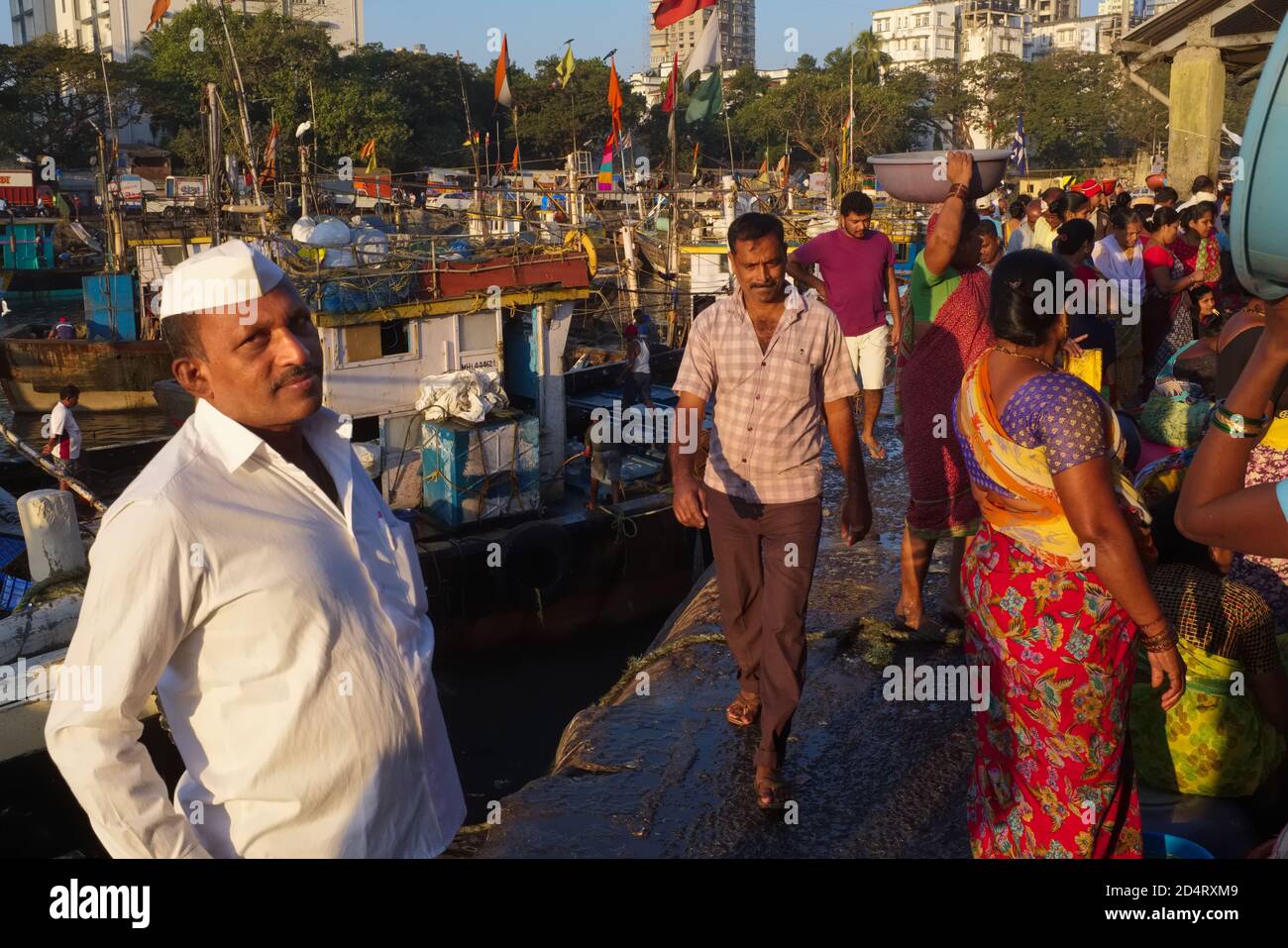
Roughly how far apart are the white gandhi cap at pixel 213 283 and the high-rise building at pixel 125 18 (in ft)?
212

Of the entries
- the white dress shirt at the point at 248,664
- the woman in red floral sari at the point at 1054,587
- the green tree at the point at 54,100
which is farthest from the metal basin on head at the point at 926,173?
the green tree at the point at 54,100

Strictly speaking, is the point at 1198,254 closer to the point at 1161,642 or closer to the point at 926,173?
the point at 926,173

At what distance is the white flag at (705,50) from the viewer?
18297mm

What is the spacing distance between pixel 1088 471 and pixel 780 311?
1431mm

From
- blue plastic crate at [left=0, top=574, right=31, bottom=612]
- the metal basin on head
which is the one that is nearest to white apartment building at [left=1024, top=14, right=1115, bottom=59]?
blue plastic crate at [left=0, top=574, right=31, bottom=612]

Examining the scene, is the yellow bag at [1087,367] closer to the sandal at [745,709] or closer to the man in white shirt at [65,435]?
the sandal at [745,709]

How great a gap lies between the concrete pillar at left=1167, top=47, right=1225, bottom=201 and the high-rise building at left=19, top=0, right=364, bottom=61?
56075 millimetres

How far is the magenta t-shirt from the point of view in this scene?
6.74 meters

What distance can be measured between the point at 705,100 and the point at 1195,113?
9418 mm

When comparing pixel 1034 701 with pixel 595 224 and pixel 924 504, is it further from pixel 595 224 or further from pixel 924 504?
pixel 595 224

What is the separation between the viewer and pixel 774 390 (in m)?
3.86

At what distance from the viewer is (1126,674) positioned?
2.95 m

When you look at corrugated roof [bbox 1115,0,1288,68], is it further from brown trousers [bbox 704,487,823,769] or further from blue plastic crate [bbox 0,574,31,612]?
blue plastic crate [bbox 0,574,31,612]

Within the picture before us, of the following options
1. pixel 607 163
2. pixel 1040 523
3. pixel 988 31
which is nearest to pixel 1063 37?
pixel 988 31
